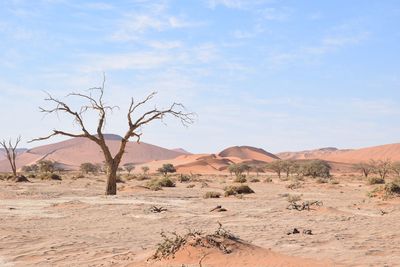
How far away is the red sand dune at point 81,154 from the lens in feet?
506

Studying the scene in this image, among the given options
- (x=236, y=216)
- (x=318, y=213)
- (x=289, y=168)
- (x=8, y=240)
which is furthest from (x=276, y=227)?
(x=289, y=168)

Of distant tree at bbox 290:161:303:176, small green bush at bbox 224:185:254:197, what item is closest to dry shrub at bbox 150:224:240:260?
small green bush at bbox 224:185:254:197

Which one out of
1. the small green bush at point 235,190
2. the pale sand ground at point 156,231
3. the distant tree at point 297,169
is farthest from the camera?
the distant tree at point 297,169

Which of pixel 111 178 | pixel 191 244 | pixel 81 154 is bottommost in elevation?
pixel 191 244

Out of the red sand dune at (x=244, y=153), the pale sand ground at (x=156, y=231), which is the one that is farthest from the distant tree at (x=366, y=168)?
the red sand dune at (x=244, y=153)

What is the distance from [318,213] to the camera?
50.7 feet

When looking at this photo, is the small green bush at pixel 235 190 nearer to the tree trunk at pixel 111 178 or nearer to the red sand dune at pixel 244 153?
the tree trunk at pixel 111 178

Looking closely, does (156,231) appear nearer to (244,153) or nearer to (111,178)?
(111,178)

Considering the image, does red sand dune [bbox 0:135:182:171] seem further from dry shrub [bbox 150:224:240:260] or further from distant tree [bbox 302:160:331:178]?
dry shrub [bbox 150:224:240:260]

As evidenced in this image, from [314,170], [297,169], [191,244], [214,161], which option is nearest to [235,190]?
[191,244]

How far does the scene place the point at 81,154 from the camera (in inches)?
6398

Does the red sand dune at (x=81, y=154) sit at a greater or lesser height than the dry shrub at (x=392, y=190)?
greater

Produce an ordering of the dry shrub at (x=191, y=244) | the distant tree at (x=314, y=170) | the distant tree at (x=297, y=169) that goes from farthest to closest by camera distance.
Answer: the distant tree at (x=297, y=169) → the distant tree at (x=314, y=170) → the dry shrub at (x=191, y=244)

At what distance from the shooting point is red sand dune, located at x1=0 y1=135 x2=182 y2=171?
506 feet
